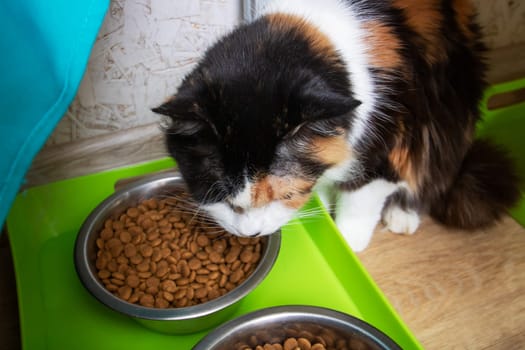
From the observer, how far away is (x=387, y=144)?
97 cm

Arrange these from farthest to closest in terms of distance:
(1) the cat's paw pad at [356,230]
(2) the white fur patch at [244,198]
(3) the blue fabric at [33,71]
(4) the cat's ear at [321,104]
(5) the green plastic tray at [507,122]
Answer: (5) the green plastic tray at [507,122] < (1) the cat's paw pad at [356,230] < (2) the white fur patch at [244,198] < (4) the cat's ear at [321,104] < (3) the blue fabric at [33,71]

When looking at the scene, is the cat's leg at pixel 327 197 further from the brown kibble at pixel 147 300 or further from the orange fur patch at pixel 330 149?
the brown kibble at pixel 147 300

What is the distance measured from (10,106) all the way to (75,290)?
736mm

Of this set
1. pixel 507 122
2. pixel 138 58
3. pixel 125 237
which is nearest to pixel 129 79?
pixel 138 58

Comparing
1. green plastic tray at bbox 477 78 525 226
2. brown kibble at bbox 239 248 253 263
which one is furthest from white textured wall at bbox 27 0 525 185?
green plastic tray at bbox 477 78 525 226

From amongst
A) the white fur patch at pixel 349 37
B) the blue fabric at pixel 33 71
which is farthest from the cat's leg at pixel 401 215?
the blue fabric at pixel 33 71

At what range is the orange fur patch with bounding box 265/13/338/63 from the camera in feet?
2.76

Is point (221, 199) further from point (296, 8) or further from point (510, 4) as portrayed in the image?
point (510, 4)

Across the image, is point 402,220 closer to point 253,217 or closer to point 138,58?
point 253,217

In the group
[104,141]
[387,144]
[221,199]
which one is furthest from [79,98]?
[387,144]

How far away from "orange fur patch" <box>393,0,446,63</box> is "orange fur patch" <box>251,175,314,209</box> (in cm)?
39

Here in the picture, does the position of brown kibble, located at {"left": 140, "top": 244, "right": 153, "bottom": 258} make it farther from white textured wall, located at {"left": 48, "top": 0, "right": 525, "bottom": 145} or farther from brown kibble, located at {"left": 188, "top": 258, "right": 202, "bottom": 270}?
white textured wall, located at {"left": 48, "top": 0, "right": 525, "bottom": 145}

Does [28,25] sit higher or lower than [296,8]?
higher

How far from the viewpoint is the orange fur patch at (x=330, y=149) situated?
80cm
